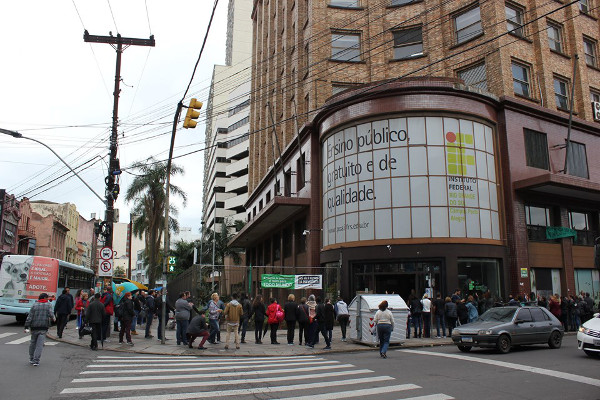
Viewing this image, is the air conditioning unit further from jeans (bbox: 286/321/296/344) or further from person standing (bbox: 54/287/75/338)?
person standing (bbox: 54/287/75/338)

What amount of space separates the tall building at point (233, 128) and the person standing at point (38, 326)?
171 feet

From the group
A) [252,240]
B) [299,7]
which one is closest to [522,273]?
[299,7]

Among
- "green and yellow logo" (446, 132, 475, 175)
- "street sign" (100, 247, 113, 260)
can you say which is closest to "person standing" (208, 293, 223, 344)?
"street sign" (100, 247, 113, 260)

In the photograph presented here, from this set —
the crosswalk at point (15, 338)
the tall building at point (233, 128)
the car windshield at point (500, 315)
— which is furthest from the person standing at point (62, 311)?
the tall building at point (233, 128)

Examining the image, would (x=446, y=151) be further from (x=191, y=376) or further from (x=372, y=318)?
(x=191, y=376)

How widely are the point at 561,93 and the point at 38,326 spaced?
29.2 metres

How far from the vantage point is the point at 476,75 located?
26.2 metres

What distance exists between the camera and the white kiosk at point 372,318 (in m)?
15.5

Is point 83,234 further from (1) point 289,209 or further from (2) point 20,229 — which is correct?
(1) point 289,209

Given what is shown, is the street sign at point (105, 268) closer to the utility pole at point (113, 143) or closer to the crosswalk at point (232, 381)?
the utility pole at point (113, 143)

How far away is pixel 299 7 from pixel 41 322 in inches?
1132

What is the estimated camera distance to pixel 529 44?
26.8 meters

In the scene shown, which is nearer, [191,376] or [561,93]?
[191,376]

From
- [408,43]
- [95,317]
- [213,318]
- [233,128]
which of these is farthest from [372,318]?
[233,128]
